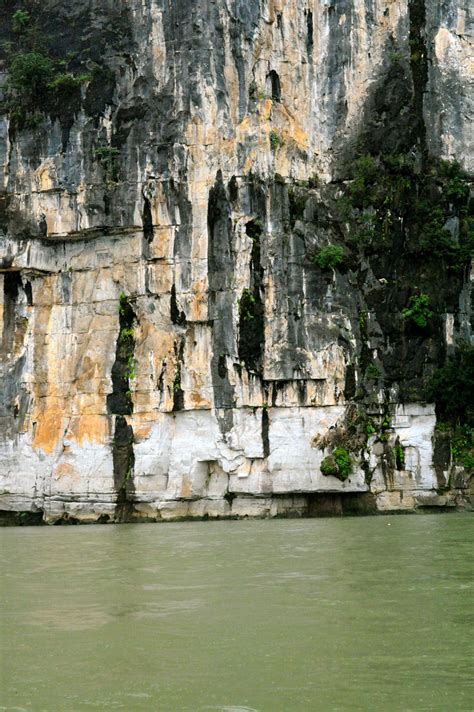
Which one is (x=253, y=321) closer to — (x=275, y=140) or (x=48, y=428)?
(x=275, y=140)

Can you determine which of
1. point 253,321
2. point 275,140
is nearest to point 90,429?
point 253,321

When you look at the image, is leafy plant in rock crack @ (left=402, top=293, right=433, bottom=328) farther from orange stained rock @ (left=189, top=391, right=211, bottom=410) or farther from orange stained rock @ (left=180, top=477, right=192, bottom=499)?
orange stained rock @ (left=180, top=477, right=192, bottom=499)

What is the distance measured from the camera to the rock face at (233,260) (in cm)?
2284

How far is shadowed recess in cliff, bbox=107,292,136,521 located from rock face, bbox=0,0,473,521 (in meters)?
0.05

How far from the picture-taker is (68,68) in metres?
25.0

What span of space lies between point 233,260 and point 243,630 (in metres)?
16.2

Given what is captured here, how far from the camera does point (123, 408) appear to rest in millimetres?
23375

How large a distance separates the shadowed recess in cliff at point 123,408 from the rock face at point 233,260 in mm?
47

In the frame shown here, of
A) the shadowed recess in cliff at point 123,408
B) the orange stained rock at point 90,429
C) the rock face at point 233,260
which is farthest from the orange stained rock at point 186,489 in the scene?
the orange stained rock at point 90,429

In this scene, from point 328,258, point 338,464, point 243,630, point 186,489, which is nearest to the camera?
point 243,630

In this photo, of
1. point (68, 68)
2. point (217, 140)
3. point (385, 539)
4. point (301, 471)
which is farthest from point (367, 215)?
point (385, 539)

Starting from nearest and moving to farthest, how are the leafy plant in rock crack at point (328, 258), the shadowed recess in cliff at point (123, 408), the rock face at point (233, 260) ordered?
the rock face at point (233, 260) < the shadowed recess in cliff at point (123, 408) < the leafy plant in rock crack at point (328, 258)

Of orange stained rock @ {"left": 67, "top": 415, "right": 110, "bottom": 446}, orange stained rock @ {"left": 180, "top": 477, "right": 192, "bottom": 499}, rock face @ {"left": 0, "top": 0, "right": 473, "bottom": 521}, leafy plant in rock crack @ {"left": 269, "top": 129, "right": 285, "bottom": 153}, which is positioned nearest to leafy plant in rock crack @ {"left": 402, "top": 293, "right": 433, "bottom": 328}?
rock face @ {"left": 0, "top": 0, "right": 473, "bottom": 521}

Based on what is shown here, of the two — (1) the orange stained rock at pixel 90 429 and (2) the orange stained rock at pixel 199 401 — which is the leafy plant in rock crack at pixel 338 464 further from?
(1) the orange stained rock at pixel 90 429
